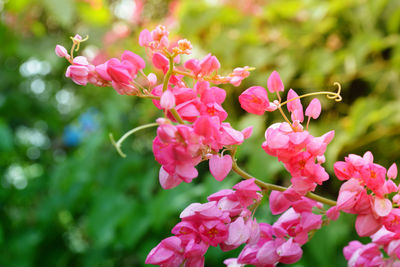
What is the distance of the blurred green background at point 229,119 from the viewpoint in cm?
77

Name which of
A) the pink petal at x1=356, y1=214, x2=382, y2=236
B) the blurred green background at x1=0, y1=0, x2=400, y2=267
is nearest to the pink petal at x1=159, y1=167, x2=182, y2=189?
the pink petal at x1=356, y1=214, x2=382, y2=236

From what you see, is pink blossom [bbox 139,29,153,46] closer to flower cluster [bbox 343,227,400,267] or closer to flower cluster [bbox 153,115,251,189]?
flower cluster [bbox 153,115,251,189]

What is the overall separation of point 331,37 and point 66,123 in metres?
1.14

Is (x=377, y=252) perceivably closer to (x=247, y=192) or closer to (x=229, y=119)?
(x=247, y=192)

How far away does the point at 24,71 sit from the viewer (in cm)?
169

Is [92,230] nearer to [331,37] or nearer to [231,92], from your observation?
[231,92]

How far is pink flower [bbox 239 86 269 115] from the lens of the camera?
0.81ft

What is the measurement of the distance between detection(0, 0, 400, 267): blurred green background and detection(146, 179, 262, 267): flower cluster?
0.40 meters

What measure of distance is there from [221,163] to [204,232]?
0.04 meters

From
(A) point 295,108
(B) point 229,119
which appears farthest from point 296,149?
(B) point 229,119

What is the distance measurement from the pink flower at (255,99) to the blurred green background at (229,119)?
0.41 metres

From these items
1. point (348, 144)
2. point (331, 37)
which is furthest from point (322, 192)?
point (331, 37)

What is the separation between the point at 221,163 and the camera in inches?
9.1

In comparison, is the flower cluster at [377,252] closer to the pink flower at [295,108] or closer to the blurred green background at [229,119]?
the pink flower at [295,108]
